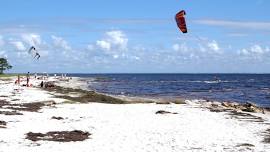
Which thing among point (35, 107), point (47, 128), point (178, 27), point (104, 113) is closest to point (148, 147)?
point (47, 128)

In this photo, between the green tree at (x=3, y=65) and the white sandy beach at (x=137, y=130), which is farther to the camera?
the green tree at (x=3, y=65)

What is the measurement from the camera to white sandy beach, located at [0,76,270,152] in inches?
696

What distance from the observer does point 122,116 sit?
27922 mm

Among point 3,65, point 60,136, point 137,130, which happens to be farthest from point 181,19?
point 3,65

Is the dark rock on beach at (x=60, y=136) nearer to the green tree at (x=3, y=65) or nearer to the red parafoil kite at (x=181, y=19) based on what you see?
the red parafoil kite at (x=181, y=19)

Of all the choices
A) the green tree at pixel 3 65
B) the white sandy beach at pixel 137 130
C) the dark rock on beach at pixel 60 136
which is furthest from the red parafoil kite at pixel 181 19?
the green tree at pixel 3 65

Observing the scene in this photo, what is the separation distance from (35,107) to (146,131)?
11456 mm

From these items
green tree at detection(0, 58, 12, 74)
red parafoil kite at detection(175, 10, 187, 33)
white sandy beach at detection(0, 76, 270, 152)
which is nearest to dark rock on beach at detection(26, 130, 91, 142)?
white sandy beach at detection(0, 76, 270, 152)

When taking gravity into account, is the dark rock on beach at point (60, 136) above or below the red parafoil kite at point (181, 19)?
below

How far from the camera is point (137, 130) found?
22125 mm

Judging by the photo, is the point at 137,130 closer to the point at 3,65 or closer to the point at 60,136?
the point at 60,136

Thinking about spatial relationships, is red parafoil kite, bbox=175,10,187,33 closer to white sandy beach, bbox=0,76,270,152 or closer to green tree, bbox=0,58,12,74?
white sandy beach, bbox=0,76,270,152

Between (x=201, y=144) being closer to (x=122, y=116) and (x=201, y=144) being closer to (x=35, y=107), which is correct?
(x=122, y=116)

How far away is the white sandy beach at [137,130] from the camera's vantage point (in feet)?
58.0
